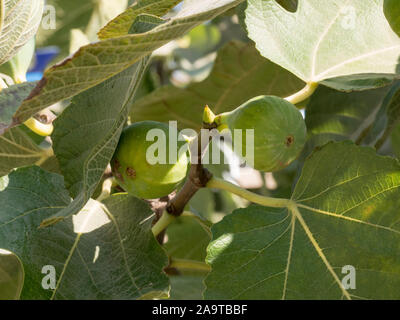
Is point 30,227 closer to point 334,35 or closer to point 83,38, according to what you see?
point 334,35

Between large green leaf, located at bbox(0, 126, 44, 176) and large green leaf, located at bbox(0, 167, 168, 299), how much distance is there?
15 centimetres

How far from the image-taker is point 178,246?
1.67 meters

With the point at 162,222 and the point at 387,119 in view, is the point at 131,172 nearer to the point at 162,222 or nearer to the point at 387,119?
the point at 162,222

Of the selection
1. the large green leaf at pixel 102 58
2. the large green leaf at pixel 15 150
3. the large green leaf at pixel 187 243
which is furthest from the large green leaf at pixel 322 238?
the large green leaf at pixel 187 243

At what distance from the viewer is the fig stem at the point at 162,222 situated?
3.47 feet

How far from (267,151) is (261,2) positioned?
0.36 meters

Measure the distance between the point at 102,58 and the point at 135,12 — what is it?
0.21 meters

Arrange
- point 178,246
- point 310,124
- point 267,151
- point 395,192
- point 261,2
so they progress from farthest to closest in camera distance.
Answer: point 178,246 → point 310,124 → point 261,2 → point 395,192 → point 267,151

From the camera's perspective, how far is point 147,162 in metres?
0.89

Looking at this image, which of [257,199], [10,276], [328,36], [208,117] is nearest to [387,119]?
[328,36]

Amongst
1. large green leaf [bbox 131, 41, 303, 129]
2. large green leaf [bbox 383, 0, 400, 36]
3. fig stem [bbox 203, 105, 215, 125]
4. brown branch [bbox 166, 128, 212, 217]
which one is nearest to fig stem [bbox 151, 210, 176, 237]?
brown branch [bbox 166, 128, 212, 217]

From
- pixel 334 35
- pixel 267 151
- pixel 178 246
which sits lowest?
pixel 178 246

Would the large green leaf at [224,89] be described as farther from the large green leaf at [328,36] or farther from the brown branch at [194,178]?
the brown branch at [194,178]
